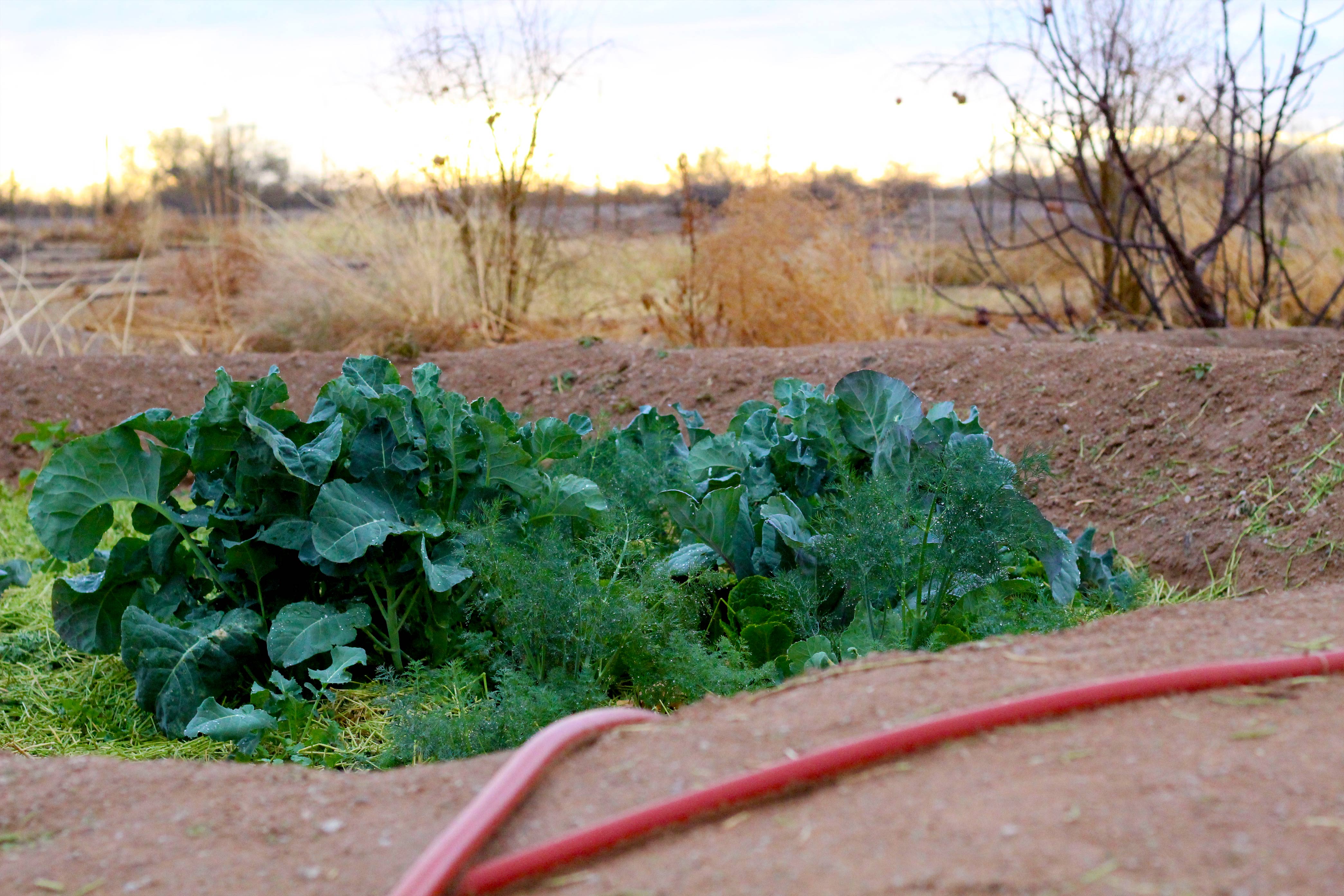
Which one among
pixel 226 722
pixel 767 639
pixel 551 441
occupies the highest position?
pixel 551 441

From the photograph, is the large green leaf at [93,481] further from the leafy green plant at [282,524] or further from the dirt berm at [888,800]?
the dirt berm at [888,800]

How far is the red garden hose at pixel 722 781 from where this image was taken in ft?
4.47

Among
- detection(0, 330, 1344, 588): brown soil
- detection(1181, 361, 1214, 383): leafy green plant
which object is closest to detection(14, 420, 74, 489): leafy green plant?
detection(0, 330, 1344, 588): brown soil

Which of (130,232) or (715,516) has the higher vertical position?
(130,232)

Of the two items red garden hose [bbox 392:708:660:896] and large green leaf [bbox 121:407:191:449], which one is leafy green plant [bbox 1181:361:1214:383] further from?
large green leaf [bbox 121:407:191:449]

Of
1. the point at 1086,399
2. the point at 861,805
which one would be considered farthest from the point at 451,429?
the point at 1086,399

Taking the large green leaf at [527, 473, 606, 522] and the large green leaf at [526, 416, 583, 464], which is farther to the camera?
the large green leaf at [526, 416, 583, 464]

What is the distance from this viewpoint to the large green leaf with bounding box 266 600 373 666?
2.85 m

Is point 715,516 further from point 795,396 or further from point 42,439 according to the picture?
point 42,439

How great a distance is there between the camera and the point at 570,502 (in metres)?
3.11

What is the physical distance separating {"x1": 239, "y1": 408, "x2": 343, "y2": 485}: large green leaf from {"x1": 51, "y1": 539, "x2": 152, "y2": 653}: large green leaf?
0.63 metres

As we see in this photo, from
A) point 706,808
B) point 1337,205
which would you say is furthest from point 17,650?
point 1337,205

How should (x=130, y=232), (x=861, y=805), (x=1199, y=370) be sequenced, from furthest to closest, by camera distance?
(x=130, y=232), (x=1199, y=370), (x=861, y=805)

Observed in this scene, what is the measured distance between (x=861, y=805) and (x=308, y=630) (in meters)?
1.88
